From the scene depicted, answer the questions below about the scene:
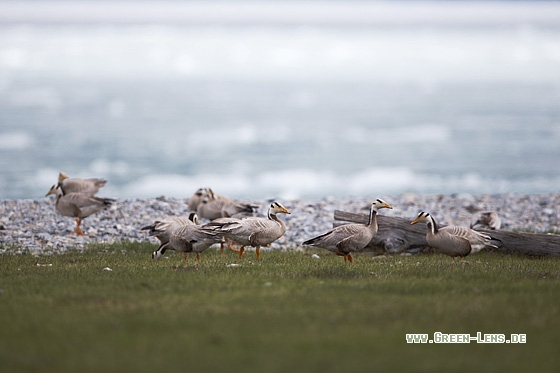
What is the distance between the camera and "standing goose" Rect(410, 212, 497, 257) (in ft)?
52.0

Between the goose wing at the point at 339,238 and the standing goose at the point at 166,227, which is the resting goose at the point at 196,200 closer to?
the standing goose at the point at 166,227

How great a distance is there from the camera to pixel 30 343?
855 cm

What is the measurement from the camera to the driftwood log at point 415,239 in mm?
16531

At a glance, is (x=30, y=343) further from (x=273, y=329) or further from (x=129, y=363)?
(x=273, y=329)

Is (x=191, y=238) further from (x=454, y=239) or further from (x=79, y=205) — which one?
(x=79, y=205)

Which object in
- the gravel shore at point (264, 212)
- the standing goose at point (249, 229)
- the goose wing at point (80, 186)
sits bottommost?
the gravel shore at point (264, 212)

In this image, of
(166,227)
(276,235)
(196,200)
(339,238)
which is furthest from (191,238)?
(196,200)

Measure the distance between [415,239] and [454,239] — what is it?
83.2 inches

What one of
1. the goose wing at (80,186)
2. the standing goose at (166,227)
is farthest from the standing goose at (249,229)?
the goose wing at (80,186)

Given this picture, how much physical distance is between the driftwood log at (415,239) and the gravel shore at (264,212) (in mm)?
2958

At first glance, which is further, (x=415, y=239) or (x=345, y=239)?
(x=415, y=239)

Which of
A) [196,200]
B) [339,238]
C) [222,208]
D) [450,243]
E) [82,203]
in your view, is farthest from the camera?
[196,200]

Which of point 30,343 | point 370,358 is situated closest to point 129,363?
point 30,343

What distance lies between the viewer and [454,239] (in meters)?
15.9
